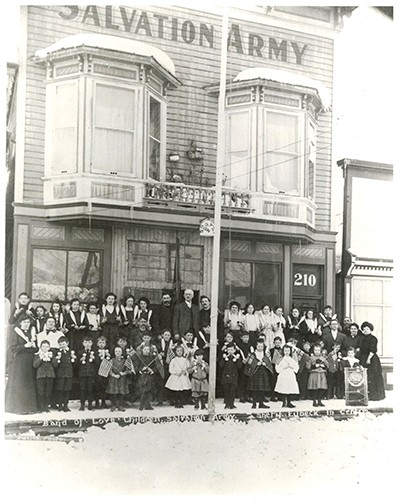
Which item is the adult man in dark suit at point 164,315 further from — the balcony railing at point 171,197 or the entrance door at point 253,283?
the balcony railing at point 171,197

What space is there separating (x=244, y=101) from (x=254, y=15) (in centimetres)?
67

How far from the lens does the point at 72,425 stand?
456 cm

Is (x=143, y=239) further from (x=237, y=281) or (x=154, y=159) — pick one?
(x=237, y=281)

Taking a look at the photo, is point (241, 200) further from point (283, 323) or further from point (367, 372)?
point (367, 372)

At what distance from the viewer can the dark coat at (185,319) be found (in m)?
4.97

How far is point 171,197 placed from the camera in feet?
16.5

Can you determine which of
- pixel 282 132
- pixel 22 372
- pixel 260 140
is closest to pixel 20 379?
pixel 22 372

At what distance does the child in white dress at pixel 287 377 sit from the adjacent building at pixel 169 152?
1.54ft

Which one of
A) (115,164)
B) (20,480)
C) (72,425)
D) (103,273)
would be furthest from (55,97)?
(20,480)

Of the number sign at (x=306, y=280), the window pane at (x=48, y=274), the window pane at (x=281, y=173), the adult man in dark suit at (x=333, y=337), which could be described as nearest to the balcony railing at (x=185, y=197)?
the window pane at (x=281, y=173)

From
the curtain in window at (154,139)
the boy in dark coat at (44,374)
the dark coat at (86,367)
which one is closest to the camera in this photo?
the boy in dark coat at (44,374)

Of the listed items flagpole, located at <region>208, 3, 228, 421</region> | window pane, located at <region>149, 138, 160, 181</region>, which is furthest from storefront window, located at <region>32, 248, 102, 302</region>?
flagpole, located at <region>208, 3, 228, 421</region>

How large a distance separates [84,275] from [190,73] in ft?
5.94

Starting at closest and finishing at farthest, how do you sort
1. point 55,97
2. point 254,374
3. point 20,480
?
point 20,480 → point 55,97 → point 254,374
